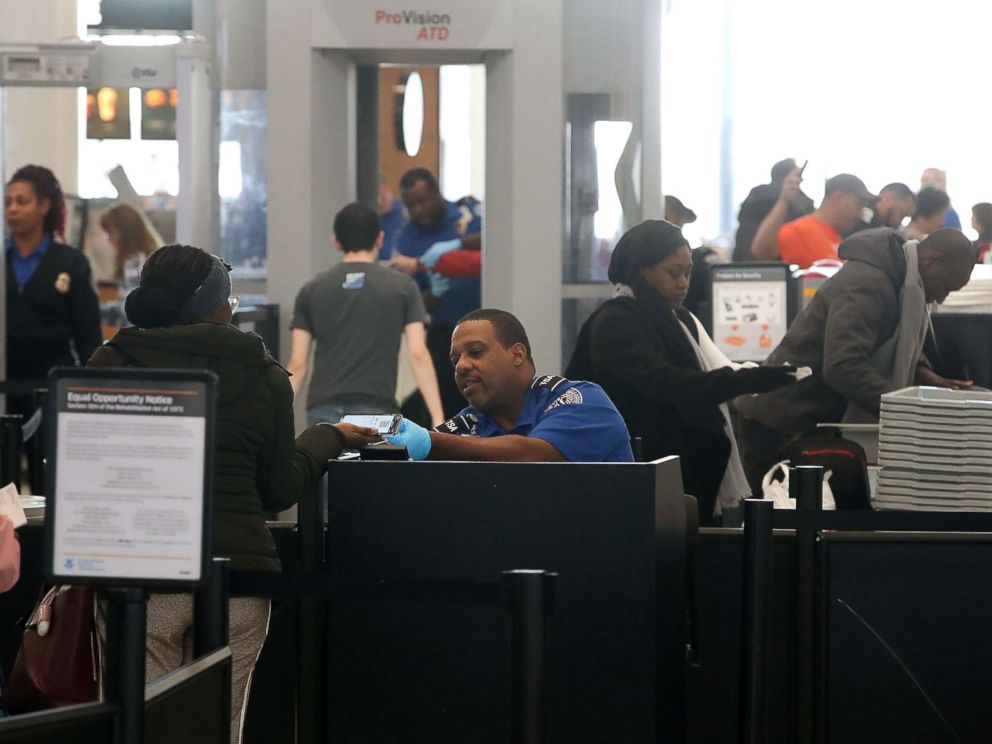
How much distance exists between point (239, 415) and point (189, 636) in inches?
18.0

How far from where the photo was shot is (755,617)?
3.54 m

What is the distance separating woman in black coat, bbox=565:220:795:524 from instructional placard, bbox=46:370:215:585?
278 cm

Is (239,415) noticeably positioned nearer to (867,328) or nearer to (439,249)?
(867,328)

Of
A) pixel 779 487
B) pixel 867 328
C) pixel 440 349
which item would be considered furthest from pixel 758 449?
pixel 440 349

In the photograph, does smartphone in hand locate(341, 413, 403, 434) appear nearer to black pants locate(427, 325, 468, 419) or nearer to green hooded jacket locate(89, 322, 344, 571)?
green hooded jacket locate(89, 322, 344, 571)

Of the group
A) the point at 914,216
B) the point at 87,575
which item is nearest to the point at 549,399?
the point at 87,575

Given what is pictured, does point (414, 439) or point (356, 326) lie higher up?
point (356, 326)

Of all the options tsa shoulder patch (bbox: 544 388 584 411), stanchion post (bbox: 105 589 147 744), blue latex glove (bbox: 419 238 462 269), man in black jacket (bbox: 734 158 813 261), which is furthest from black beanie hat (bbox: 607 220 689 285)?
man in black jacket (bbox: 734 158 813 261)

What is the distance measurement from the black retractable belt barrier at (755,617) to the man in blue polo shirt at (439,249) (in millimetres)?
5598

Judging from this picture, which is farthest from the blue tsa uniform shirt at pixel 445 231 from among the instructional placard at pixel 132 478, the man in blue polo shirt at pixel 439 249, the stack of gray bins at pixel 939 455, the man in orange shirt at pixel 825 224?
the instructional placard at pixel 132 478

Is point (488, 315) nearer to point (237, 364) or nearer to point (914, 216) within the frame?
point (237, 364)

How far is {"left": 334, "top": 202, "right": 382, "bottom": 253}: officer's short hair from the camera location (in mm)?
7047

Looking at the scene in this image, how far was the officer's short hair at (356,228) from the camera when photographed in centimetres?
705

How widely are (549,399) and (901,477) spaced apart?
1.09 m
